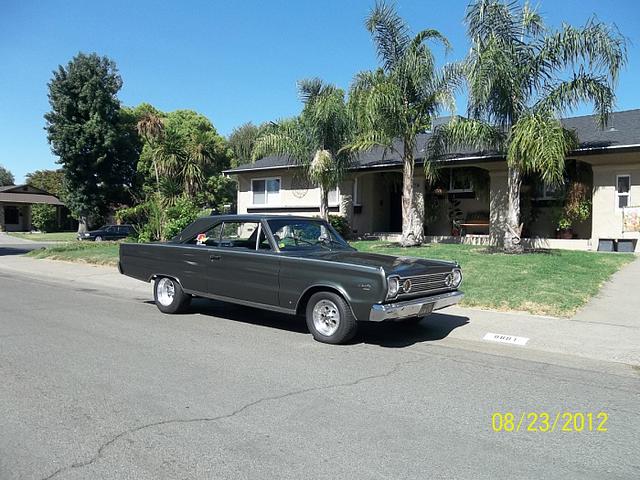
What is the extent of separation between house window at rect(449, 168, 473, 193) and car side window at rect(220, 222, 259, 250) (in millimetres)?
13908

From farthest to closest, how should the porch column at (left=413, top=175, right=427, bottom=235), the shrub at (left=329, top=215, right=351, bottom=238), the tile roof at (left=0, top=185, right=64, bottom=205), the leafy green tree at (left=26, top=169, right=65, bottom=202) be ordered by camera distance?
the leafy green tree at (left=26, top=169, right=65, bottom=202), the tile roof at (left=0, top=185, right=64, bottom=205), the shrub at (left=329, top=215, right=351, bottom=238), the porch column at (left=413, top=175, right=427, bottom=235)

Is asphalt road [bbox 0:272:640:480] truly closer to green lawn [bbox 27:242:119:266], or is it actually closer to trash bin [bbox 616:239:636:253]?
green lawn [bbox 27:242:119:266]

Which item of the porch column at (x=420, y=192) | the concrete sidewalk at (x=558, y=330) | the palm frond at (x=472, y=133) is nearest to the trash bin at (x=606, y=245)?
the palm frond at (x=472, y=133)

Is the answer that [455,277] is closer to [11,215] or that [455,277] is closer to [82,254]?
[82,254]

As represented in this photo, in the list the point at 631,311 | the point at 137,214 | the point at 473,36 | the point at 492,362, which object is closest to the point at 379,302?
the point at 492,362

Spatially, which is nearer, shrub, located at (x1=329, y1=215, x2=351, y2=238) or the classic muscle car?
the classic muscle car

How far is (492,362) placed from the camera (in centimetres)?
633

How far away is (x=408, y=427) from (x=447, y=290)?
3490 mm

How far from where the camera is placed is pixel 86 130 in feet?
123

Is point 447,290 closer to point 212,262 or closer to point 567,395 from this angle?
point 567,395

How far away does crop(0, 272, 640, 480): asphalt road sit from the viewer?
11.8ft

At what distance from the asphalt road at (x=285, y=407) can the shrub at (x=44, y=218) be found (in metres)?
48.4

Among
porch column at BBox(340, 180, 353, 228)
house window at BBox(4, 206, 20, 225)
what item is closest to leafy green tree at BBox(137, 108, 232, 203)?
porch column at BBox(340, 180, 353, 228)
